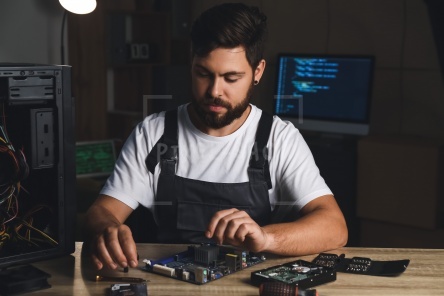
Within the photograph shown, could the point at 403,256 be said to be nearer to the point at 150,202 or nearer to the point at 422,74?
the point at 150,202

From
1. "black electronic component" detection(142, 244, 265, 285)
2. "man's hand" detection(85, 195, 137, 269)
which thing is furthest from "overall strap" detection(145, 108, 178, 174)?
"black electronic component" detection(142, 244, 265, 285)

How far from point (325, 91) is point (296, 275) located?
2.96 m

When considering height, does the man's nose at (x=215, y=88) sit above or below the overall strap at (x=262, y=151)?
above

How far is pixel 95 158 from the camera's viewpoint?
4117 millimetres

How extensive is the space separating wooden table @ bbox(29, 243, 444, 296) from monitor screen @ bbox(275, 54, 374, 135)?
2.59 meters

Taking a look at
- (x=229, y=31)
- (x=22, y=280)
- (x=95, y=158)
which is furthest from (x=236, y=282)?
(x=95, y=158)

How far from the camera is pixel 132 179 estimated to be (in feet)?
7.07

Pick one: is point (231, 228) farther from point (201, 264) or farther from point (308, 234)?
point (308, 234)

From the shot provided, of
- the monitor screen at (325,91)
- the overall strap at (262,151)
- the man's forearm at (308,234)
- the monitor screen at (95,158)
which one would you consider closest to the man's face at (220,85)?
the overall strap at (262,151)

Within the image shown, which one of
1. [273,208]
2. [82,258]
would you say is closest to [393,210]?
[273,208]

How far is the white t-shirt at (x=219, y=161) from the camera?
2152mm

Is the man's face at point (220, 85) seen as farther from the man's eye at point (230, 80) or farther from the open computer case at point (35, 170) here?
the open computer case at point (35, 170)

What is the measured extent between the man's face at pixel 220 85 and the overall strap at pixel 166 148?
0.11 metres

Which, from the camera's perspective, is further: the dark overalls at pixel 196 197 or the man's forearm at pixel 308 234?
the dark overalls at pixel 196 197
